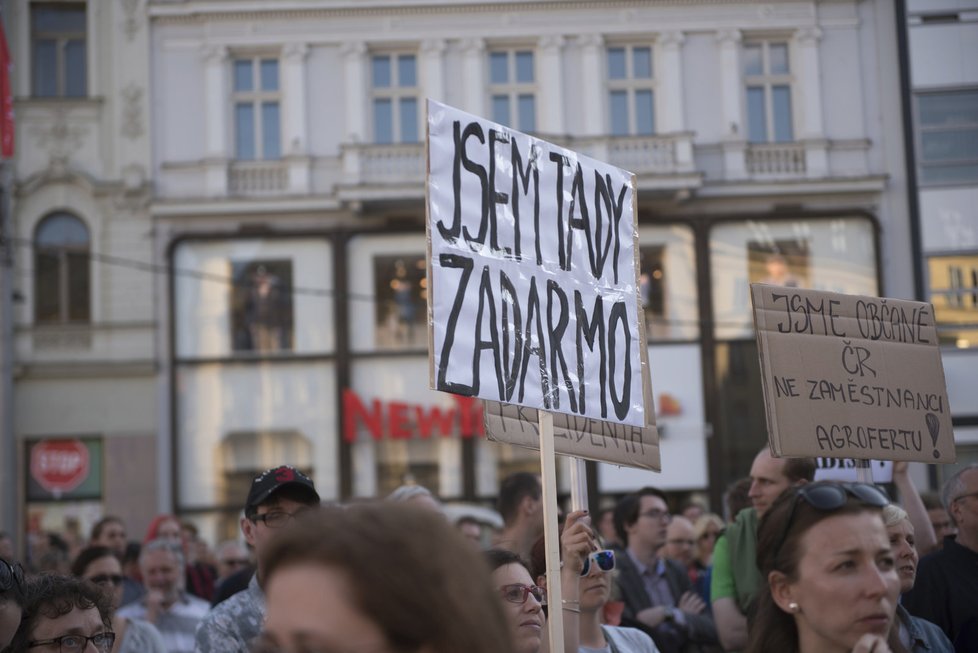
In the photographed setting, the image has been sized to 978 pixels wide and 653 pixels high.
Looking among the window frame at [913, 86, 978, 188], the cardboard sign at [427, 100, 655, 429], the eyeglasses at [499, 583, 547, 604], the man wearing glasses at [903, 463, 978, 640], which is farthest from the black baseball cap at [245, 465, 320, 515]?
the window frame at [913, 86, 978, 188]

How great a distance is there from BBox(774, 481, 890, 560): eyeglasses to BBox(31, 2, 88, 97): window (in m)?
22.5

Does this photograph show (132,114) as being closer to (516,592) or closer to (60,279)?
(60,279)

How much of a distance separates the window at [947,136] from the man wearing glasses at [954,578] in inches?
746

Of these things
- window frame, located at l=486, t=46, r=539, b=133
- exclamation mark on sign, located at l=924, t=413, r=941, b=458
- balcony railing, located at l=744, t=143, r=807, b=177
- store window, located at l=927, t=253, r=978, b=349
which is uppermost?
window frame, located at l=486, t=46, r=539, b=133

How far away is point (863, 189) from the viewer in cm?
2386

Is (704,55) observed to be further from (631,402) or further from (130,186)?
(631,402)

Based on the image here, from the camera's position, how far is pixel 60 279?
23500 millimetres

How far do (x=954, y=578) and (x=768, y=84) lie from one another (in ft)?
64.4

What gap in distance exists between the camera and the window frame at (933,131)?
23.8 m

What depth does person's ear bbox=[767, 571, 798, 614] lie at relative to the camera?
328 cm

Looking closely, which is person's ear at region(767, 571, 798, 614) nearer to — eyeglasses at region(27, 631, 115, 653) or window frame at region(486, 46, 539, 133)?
eyeglasses at region(27, 631, 115, 653)

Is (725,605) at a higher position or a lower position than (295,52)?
lower

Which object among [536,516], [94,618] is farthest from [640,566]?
[94,618]

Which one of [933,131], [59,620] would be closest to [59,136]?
[933,131]
